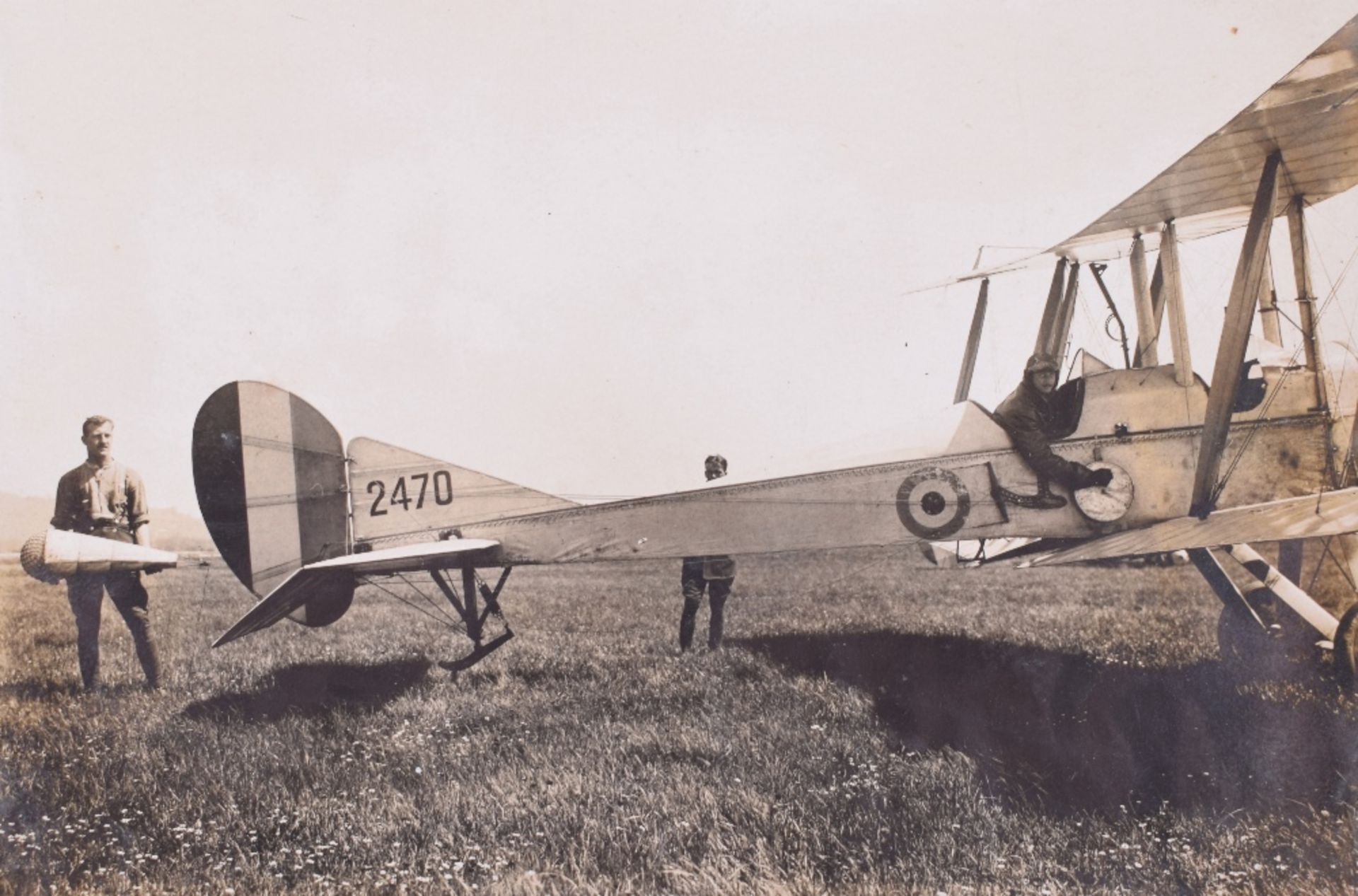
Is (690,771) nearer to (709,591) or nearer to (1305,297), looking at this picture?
(709,591)

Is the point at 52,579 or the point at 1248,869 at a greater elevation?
the point at 52,579

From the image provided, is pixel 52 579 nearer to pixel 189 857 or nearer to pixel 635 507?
pixel 189 857

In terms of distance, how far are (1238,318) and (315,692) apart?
19.4 ft

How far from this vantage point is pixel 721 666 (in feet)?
A: 17.2

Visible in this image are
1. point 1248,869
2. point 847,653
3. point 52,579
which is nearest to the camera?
point 1248,869

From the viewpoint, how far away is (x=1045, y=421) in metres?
4.75

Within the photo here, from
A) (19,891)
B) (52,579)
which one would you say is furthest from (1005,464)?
(52,579)

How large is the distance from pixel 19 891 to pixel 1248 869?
4171 millimetres

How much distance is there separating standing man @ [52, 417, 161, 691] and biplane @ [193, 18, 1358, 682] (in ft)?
2.25

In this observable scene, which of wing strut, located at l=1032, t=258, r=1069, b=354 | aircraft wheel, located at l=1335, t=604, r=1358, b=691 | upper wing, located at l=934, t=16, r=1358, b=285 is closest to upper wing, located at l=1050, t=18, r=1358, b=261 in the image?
upper wing, located at l=934, t=16, r=1358, b=285

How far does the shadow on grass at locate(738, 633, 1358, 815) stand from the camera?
2.99 metres

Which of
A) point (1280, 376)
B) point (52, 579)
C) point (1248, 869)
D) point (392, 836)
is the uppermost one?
point (1280, 376)

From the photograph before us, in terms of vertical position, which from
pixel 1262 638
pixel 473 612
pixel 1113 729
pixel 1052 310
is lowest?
pixel 1113 729

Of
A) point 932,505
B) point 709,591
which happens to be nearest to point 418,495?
point 709,591
